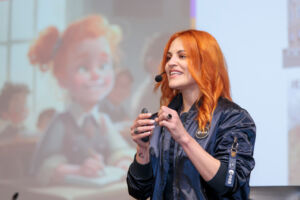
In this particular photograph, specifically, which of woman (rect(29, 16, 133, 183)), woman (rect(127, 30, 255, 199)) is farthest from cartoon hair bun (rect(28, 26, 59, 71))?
woman (rect(127, 30, 255, 199))

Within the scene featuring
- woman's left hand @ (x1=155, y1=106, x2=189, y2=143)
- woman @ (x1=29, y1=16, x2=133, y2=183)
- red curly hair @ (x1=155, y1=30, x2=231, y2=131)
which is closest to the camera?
woman's left hand @ (x1=155, y1=106, x2=189, y2=143)

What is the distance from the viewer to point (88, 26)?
Result: 2250 millimetres

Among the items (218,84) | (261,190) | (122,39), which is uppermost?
(122,39)

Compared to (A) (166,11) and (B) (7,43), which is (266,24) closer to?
(A) (166,11)

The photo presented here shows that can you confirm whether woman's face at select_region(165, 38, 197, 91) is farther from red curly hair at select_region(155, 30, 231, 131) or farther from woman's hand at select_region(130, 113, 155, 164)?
woman's hand at select_region(130, 113, 155, 164)

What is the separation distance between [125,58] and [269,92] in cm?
87

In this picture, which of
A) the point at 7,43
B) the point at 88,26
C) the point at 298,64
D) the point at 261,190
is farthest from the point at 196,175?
the point at 7,43

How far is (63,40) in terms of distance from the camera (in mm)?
2262

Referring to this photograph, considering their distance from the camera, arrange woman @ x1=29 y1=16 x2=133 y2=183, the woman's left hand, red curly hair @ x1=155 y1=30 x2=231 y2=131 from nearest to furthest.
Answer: the woman's left hand
red curly hair @ x1=155 y1=30 x2=231 y2=131
woman @ x1=29 y1=16 x2=133 y2=183

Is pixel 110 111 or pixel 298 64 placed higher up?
pixel 298 64

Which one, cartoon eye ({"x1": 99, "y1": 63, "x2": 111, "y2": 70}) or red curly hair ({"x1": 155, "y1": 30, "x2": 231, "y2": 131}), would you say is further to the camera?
cartoon eye ({"x1": 99, "y1": 63, "x2": 111, "y2": 70})

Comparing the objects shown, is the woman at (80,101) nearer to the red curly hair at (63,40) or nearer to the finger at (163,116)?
the red curly hair at (63,40)

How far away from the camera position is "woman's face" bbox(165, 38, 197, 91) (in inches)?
51.8

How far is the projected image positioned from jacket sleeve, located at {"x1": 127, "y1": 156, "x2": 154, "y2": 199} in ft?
2.64
